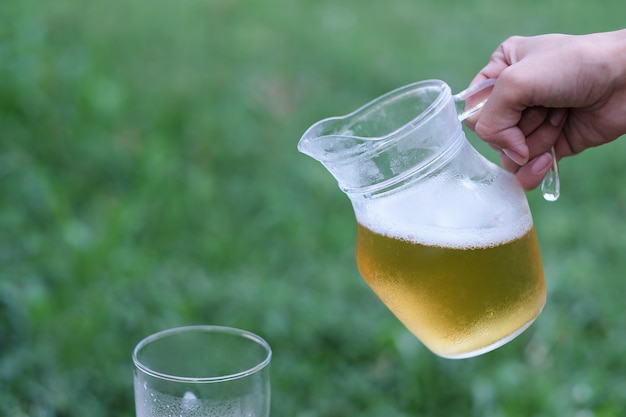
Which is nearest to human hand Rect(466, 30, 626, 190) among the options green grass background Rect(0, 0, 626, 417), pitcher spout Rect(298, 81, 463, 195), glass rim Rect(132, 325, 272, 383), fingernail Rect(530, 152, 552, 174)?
fingernail Rect(530, 152, 552, 174)

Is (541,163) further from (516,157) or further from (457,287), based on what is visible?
(457,287)

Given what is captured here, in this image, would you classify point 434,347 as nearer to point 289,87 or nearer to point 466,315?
point 466,315

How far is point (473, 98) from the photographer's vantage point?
5.09ft

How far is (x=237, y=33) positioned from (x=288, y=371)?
3019 mm

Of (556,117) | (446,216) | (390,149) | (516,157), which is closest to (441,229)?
(446,216)

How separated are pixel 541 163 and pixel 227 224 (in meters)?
2.12

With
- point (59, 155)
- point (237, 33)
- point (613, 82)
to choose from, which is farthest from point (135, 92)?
point (613, 82)

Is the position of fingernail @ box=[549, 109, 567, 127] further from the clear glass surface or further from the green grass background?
the green grass background

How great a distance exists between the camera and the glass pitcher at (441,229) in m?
1.42

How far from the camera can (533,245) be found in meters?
1.52

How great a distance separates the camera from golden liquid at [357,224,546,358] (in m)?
1.42

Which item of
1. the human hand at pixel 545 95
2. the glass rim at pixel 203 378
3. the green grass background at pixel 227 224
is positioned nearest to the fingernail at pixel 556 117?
the human hand at pixel 545 95

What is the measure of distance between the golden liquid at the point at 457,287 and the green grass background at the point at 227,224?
1.08 m

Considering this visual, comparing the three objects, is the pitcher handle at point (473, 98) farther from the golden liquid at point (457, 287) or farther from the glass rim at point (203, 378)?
the glass rim at point (203, 378)
